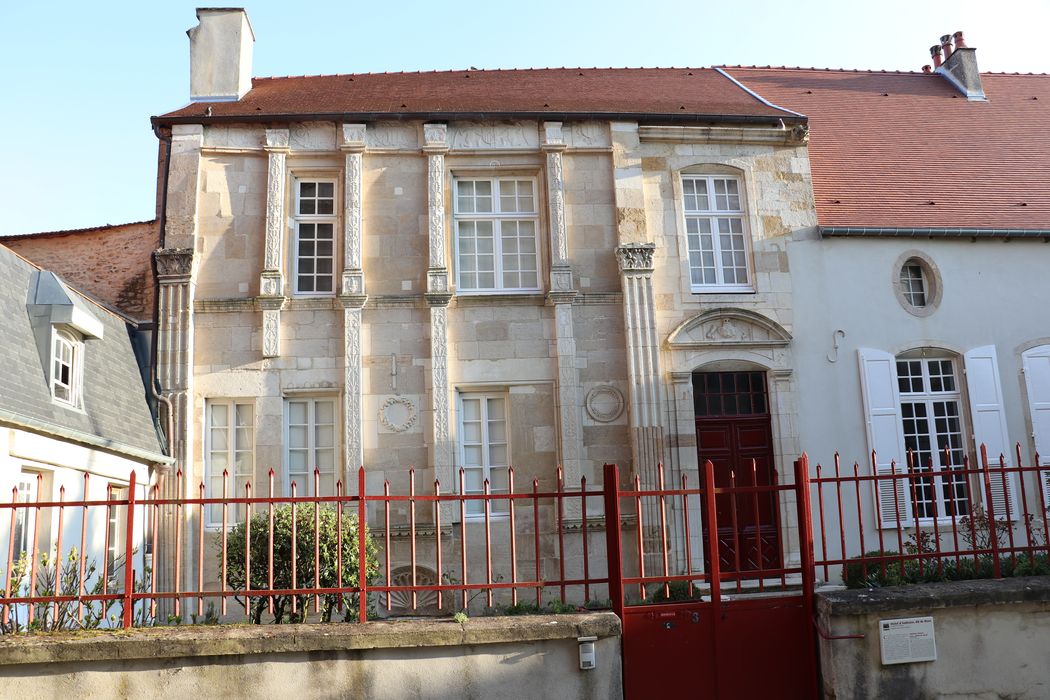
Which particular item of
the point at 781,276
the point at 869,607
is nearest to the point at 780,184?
the point at 781,276

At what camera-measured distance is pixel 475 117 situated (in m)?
13.6

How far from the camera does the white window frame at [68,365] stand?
407 inches

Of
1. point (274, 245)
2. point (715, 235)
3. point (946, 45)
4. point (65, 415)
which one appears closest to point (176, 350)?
point (274, 245)

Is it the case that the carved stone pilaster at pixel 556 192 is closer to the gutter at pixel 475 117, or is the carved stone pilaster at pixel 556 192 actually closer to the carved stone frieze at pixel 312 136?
the gutter at pixel 475 117

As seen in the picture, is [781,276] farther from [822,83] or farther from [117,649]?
[117,649]

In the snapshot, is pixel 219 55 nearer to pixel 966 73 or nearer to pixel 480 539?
pixel 480 539

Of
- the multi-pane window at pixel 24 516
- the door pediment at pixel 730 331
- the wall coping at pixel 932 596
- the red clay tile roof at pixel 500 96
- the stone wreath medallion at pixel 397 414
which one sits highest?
the red clay tile roof at pixel 500 96

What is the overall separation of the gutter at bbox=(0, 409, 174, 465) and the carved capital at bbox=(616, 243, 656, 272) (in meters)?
6.31

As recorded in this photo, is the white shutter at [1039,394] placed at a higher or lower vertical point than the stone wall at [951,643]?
higher

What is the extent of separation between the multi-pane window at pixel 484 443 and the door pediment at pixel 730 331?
2.59 m

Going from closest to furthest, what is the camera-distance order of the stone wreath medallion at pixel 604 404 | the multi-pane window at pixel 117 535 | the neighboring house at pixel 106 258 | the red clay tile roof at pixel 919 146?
the multi-pane window at pixel 117 535
the stone wreath medallion at pixel 604 404
the neighboring house at pixel 106 258
the red clay tile roof at pixel 919 146

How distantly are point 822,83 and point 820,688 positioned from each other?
43.5 feet

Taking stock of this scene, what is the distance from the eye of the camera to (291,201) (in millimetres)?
13664

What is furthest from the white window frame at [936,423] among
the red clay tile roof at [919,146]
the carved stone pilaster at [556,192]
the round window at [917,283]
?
the carved stone pilaster at [556,192]
